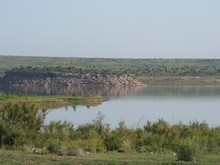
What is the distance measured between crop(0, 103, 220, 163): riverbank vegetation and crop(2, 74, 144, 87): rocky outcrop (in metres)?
64.9

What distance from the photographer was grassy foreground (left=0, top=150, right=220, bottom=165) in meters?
12.1

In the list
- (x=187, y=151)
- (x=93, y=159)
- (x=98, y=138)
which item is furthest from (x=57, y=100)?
(x=187, y=151)

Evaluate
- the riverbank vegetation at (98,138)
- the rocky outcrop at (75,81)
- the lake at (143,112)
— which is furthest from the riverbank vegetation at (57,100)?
the rocky outcrop at (75,81)

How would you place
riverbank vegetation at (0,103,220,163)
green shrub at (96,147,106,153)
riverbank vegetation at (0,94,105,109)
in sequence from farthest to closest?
riverbank vegetation at (0,94,105,109)
green shrub at (96,147,106,153)
riverbank vegetation at (0,103,220,163)

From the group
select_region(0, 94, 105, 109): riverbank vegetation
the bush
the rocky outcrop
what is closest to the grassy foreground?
the bush

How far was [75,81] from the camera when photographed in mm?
86375

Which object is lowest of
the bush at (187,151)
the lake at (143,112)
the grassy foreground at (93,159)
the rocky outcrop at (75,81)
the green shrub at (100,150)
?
the rocky outcrop at (75,81)

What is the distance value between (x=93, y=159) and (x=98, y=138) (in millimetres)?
4836

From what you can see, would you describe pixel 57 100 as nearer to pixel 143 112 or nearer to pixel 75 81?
pixel 143 112

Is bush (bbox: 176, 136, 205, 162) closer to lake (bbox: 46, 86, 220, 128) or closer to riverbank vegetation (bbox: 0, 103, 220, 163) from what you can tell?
riverbank vegetation (bbox: 0, 103, 220, 163)

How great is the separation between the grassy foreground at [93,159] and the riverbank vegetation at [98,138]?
264mm

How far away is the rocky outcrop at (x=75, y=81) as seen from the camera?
85.4 m

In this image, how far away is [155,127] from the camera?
19703 millimetres

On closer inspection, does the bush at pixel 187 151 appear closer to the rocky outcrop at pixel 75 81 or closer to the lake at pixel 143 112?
the lake at pixel 143 112
